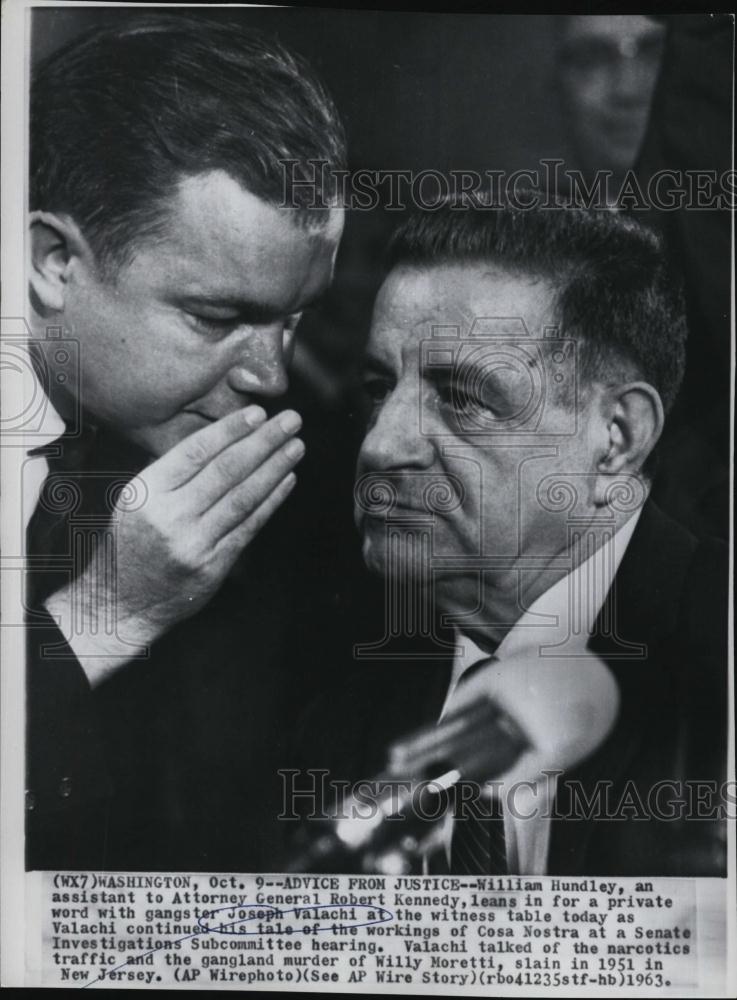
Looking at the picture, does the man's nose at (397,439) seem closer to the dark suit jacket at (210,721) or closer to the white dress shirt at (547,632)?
the dark suit jacket at (210,721)

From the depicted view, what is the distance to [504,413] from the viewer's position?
2051mm

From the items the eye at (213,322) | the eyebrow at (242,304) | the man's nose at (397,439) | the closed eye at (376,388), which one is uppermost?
the eyebrow at (242,304)

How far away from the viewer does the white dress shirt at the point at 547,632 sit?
205 centimetres

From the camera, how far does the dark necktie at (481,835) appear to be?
Result: 2.05 metres

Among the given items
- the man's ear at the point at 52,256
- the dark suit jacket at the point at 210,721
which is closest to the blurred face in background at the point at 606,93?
the dark suit jacket at the point at 210,721

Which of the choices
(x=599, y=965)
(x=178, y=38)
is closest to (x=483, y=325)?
(x=178, y=38)

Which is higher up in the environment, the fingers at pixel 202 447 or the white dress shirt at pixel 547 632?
the fingers at pixel 202 447

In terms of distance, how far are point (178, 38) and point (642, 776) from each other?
1.99 meters

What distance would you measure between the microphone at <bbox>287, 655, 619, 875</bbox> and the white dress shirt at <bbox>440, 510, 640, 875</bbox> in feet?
0.12

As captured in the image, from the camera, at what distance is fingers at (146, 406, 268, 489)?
2072 millimetres

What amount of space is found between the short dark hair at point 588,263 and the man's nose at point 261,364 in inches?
12.3

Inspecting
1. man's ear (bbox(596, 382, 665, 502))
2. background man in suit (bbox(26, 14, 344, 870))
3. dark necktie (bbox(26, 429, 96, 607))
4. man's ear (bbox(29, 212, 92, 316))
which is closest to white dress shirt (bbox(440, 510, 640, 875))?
man's ear (bbox(596, 382, 665, 502))

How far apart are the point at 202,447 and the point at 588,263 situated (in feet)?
3.17

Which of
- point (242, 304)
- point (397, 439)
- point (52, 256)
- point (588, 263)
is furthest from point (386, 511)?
point (52, 256)
